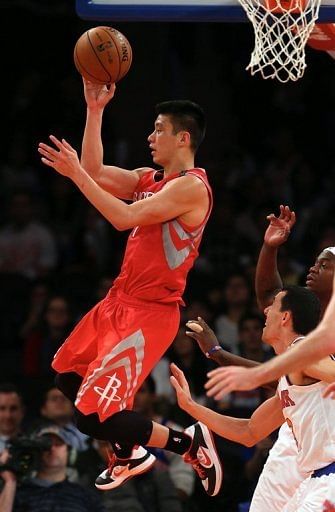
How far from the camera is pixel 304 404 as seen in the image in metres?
6.27

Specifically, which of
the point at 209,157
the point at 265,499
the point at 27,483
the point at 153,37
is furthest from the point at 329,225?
the point at 265,499

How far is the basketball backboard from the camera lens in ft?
21.9

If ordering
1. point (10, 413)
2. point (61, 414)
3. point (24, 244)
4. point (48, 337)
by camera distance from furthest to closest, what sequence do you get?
point (24, 244) < point (48, 337) < point (61, 414) < point (10, 413)

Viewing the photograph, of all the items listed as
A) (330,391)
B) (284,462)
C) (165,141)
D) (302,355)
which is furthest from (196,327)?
(302,355)

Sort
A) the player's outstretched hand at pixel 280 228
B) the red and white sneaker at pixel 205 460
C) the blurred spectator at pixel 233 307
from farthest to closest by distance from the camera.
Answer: the blurred spectator at pixel 233 307 → the player's outstretched hand at pixel 280 228 → the red and white sneaker at pixel 205 460

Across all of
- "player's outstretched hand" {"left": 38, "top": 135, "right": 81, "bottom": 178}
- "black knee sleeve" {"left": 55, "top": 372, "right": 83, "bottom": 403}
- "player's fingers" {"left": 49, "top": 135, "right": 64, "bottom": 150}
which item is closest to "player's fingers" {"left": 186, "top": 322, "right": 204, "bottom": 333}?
"black knee sleeve" {"left": 55, "top": 372, "right": 83, "bottom": 403}

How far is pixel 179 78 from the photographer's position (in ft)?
46.7

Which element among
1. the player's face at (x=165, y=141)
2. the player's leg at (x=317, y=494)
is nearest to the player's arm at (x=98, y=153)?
the player's face at (x=165, y=141)

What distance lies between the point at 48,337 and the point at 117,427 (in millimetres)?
4596

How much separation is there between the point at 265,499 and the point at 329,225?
247 inches

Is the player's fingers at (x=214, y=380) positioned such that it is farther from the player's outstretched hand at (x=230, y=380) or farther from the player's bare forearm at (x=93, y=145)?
the player's bare forearm at (x=93, y=145)

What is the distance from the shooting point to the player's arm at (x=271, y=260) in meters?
7.62

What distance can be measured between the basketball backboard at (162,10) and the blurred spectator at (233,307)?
16.0ft

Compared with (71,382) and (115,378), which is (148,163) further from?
(115,378)
